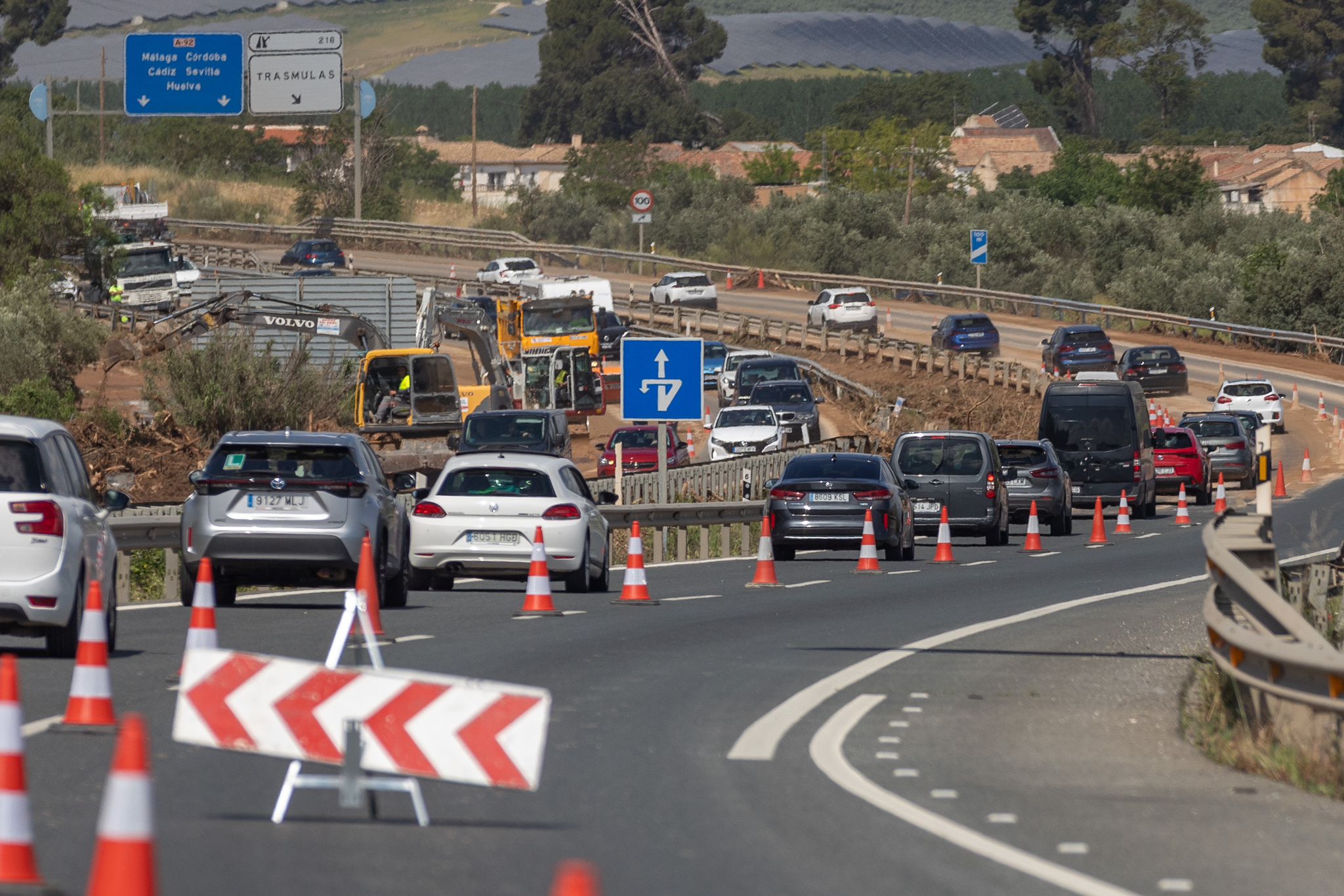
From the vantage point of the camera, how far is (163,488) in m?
36.3

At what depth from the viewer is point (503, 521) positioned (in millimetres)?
20812

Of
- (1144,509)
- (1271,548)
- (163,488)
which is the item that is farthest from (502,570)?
(1144,509)

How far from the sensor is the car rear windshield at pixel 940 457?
30.3 meters

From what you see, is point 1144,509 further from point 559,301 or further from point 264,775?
point 264,775

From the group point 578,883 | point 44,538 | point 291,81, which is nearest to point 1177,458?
point 44,538

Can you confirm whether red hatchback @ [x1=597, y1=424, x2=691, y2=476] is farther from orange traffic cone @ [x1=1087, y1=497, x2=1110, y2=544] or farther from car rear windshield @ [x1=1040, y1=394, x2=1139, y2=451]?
orange traffic cone @ [x1=1087, y1=497, x2=1110, y2=544]

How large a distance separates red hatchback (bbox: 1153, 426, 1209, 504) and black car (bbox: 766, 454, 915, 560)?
14910 millimetres

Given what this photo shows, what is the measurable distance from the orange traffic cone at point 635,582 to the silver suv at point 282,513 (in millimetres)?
2253

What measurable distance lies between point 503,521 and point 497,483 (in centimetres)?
59

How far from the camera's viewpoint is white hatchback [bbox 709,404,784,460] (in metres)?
45.9

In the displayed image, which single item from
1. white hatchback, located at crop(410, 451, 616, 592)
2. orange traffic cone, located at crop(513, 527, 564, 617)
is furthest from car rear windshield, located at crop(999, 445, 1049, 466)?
orange traffic cone, located at crop(513, 527, 564, 617)

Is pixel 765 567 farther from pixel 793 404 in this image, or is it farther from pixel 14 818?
pixel 793 404

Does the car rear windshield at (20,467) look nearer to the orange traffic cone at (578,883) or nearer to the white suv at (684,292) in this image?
the orange traffic cone at (578,883)

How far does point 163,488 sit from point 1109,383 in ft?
52.0
